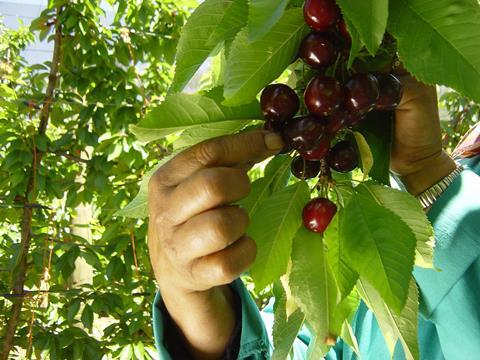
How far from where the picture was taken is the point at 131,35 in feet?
5.96

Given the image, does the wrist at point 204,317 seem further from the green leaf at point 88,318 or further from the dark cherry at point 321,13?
the green leaf at point 88,318

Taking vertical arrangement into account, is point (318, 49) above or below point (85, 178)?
below

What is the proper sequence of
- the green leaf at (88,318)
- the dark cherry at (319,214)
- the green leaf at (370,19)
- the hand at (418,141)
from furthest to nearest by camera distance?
1. the green leaf at (88,318)
2. the hand at (418,141)
3. the dark cherry at (319,214)
4. the green leaf at (370,19)

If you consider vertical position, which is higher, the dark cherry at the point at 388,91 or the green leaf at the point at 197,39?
the green leaf at the point at 197,39

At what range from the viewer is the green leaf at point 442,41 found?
1.30ft

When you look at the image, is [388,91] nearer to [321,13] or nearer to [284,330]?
[321,13]

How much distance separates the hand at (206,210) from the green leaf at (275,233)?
0.01 m

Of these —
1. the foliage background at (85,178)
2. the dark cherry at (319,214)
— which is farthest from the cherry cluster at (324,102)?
the foliage background at (85,178)

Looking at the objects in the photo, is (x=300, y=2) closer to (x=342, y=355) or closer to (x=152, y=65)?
(x=342, y=355)

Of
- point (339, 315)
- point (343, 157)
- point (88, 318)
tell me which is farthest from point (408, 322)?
point (88, 318)

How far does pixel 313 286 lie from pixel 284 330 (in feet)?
0.35

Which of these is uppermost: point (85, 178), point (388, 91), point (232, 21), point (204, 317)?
point (85, 178)

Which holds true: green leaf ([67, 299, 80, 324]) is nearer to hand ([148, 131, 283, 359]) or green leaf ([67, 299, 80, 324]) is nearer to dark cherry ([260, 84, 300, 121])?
hand ([148, 131, 283, 359])

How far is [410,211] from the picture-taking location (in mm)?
481
